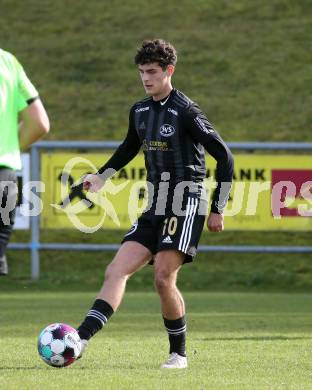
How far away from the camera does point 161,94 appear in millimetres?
8031

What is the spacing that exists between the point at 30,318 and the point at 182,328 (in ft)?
13.3

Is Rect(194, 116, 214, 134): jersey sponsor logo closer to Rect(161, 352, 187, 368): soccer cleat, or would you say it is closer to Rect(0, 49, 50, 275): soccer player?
Rect(161, 352, 187, 368): soccer cleat

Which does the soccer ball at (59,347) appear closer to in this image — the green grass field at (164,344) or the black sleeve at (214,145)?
the green grass field at (164,344)

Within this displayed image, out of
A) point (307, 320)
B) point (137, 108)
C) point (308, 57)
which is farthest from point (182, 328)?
point (308, 57)

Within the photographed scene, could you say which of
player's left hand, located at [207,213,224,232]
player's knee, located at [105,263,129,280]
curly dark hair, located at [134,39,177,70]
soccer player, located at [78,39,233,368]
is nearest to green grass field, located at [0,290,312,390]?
soccer player, located at [78,39,233,368]

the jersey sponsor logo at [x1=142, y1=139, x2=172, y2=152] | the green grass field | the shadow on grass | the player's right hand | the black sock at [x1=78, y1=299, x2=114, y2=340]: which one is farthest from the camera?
the shadow on grass

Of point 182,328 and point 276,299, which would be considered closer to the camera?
point 182,328

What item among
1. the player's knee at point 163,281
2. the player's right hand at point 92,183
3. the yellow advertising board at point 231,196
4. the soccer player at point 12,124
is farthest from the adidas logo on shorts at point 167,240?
the yellow advertising board at point 231,196

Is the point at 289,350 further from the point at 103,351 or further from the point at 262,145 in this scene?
the point at 262,145

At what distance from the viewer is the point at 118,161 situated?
27.7 ft

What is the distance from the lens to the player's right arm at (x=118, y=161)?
325 inches

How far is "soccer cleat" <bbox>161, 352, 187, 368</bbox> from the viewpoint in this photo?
7973 mm

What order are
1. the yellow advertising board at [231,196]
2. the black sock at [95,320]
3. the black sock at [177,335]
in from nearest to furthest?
the black sock at [95,320], the black sock at [177,335], the yellow advertising board at [231,196]

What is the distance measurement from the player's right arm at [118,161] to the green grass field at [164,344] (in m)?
1.24
